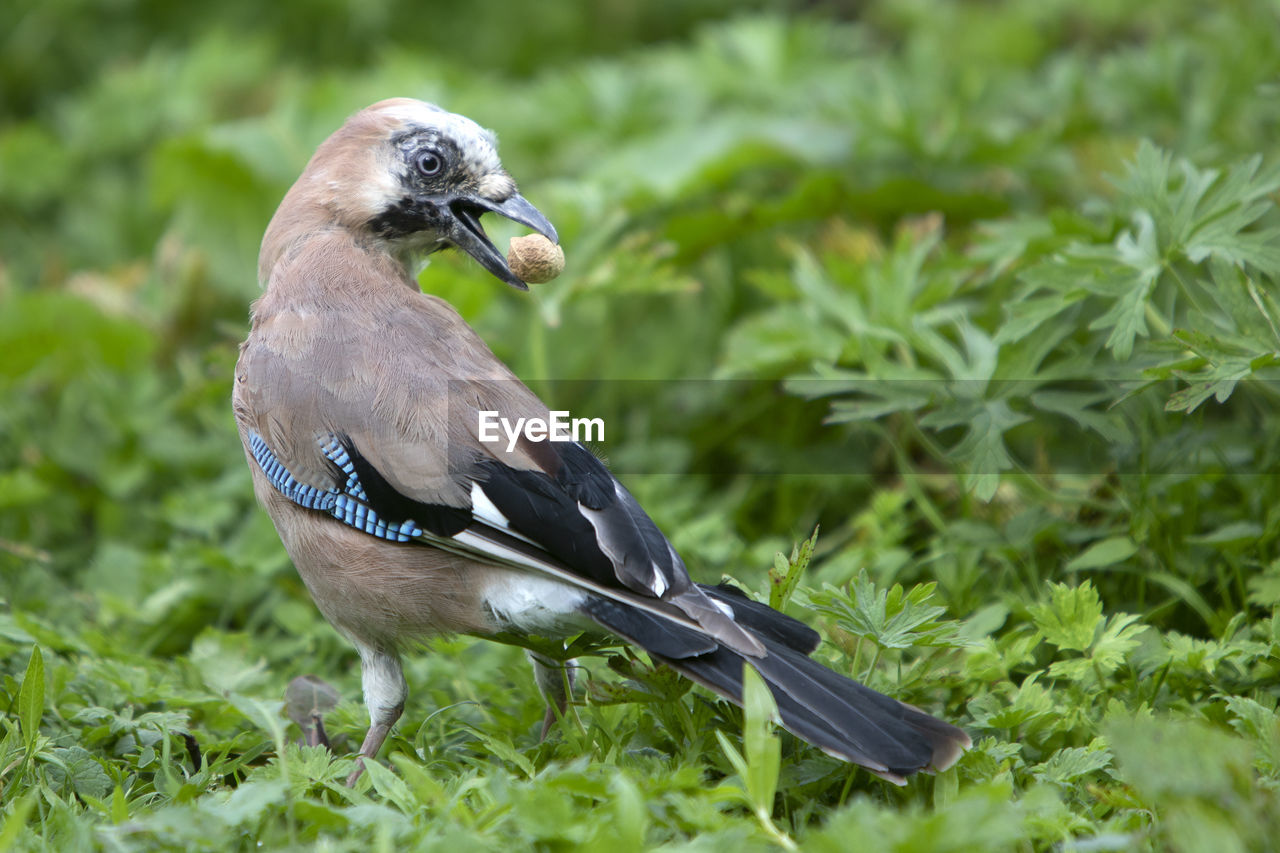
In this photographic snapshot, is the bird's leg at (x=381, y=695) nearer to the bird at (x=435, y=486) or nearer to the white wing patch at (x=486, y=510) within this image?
the bird at (x=435, y=486)

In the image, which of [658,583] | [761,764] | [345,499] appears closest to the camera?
[761,764]

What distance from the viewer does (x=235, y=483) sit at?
4.57 metres

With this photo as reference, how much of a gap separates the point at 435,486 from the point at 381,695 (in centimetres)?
58

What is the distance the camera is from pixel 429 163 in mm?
3516

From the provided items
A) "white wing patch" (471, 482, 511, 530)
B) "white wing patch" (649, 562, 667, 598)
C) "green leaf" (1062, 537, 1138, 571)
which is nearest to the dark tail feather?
"white wing patch" (649, 562, 667, 598)

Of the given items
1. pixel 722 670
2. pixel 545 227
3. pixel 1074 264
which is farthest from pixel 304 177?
pixel 1074 264

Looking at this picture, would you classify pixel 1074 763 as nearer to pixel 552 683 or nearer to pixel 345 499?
pixel 552 683

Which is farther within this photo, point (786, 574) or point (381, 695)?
point (381, 695)

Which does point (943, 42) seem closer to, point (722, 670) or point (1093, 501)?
point (1093, 501)

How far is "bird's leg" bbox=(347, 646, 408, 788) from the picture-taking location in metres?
3.18

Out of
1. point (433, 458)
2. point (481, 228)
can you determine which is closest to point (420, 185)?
point (481, 228)

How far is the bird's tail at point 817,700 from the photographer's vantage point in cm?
259

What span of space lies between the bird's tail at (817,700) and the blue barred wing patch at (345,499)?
1.72 feet

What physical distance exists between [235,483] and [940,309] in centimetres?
248
